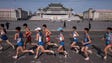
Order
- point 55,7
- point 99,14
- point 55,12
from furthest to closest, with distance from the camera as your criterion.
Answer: point 55,7 < point 55,12 < point 99,14

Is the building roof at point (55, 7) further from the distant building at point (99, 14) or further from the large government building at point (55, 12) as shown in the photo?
the distant building at point (99, 14)

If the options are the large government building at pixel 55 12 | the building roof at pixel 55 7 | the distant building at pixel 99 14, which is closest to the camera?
the distant building at pixel 99 14

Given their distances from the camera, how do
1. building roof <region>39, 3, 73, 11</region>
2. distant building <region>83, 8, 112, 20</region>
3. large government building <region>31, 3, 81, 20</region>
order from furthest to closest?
building roof <region>39, 3, 73, 11</region>, large government building <region>31, 3, 81, 20</region>, distant building <region>83, 8, 112, 20</region>

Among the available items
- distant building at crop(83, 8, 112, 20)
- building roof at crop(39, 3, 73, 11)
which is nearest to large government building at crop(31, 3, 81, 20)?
building roof at crop(39, 3, 73, 11)

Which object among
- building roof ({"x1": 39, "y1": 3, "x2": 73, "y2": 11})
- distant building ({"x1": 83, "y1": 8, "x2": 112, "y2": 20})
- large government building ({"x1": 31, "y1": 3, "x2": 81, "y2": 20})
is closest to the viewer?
distant building ({"x1": 83, "y1": 8, "x2": 112, "y2": 20})

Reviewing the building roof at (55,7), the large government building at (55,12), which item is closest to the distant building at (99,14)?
the large government building at (55,12)

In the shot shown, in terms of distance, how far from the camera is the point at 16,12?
4370 inches

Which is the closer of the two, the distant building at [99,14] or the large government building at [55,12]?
the distant building at [99,14]

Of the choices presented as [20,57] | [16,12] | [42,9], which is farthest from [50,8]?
[20,57]

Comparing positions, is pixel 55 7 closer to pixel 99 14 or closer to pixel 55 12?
pixel 55 12

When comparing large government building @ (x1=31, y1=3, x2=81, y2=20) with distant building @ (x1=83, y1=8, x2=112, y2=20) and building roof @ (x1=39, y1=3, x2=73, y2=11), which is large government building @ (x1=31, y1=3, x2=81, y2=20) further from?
distant building @ (x1=83, y1=8, x2=112, y2=20)

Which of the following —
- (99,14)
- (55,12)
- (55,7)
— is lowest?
(55,12)

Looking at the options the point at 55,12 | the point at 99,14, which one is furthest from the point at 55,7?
the point at 99,14

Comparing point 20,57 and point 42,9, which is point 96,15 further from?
point 20,57
